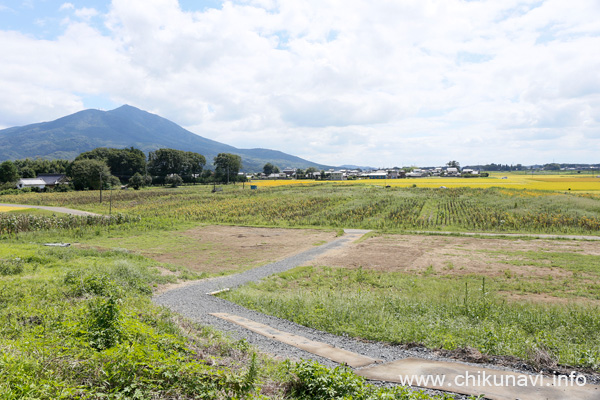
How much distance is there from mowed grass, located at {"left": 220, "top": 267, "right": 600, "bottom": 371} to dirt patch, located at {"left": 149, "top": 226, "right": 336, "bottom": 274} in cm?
538

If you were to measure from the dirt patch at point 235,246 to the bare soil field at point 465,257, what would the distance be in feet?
11.6

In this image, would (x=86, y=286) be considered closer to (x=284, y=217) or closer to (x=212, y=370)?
(x=212, y=370)

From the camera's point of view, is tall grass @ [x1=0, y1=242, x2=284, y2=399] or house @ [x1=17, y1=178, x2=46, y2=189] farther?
house @ [x1=17, y1=178, x2=46, y2=189]

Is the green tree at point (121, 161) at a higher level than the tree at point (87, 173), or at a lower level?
higher

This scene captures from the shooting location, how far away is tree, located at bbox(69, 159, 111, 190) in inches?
3447

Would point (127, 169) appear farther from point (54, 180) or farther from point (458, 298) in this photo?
point (458, 298)

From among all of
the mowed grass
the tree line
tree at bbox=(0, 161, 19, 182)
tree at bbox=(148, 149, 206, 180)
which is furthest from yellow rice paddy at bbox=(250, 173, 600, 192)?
the mowed grass

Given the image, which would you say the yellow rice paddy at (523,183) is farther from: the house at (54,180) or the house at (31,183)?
the house at (31,183)

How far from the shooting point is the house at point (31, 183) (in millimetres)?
89188

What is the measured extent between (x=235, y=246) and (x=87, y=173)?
263 feet

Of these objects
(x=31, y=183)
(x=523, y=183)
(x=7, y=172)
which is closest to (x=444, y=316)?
(x=523, y=183)

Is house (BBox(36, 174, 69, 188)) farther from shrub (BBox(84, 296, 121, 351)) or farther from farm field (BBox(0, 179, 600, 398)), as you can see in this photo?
shrub (BBox(84, 296, 121, 351))

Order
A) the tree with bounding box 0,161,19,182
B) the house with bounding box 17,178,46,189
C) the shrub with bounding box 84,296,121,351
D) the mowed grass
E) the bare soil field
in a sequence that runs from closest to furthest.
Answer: the shrub with bounding box 84,296,121,351 → the mowed grass → the bare soil field → the tree with bounding box 0,161,19,182 → the house with bounding box 17,178,46,189

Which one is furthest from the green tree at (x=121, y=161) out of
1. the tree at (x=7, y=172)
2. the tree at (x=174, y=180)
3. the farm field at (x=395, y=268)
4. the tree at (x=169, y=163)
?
the farm field at (x=395, y=268)
